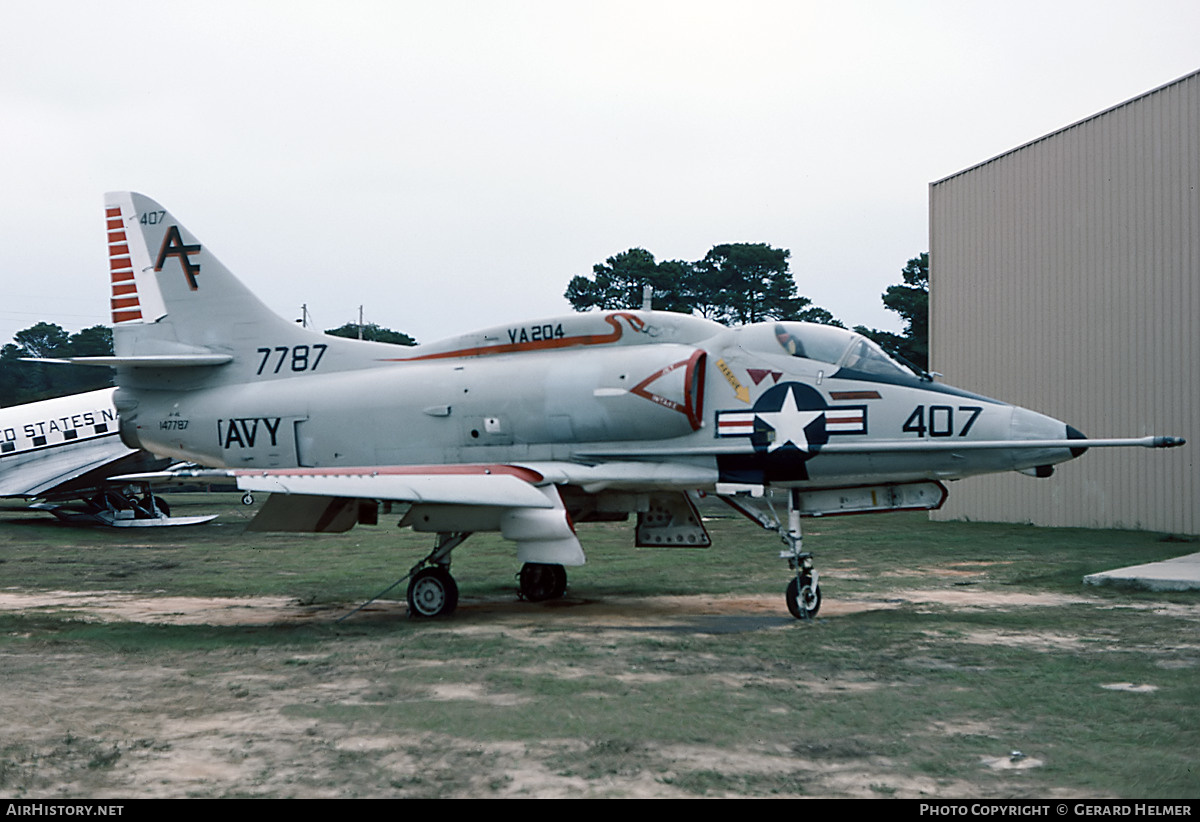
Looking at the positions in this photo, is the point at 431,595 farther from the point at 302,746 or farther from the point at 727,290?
the point at 727,290

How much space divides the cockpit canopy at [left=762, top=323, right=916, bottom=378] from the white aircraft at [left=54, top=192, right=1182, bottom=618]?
2 centimetres

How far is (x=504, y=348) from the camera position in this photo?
12.1 meters

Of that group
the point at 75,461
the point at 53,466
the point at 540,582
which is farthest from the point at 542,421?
the point at 53,466

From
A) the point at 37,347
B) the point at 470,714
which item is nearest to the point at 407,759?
the point at 470,714

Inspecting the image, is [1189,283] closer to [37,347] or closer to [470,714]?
[470,714]

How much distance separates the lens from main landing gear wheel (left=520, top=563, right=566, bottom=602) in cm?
1280

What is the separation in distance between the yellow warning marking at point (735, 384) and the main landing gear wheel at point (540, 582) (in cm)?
337

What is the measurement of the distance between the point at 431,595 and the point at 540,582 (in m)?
1.94

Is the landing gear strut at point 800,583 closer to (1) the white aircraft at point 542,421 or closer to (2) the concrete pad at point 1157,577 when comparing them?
(1) the white aircraft at point 542,421

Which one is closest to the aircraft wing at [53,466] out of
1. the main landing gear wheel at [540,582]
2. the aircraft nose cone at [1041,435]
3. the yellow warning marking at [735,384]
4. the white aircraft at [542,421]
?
the white aircraft at [542,421]

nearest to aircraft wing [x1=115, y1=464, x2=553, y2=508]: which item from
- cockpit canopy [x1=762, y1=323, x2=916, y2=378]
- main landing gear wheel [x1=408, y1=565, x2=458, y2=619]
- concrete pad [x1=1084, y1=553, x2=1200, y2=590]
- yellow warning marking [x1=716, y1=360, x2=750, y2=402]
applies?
main landing gear wheel [x1=408, y1=565, x2=458, y2=619]

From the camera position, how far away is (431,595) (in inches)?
441

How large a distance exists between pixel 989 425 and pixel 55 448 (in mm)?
24194

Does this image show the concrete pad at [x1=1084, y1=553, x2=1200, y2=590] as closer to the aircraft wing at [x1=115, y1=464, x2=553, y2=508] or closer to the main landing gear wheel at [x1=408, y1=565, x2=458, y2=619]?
the aircraft wing at [x1=115, y1=464, x2=553, y2=508]
